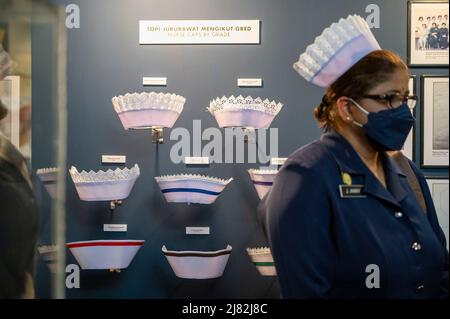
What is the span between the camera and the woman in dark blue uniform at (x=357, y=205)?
1.34 meters

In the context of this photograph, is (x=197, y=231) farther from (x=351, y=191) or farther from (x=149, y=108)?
(x=351, y=191)

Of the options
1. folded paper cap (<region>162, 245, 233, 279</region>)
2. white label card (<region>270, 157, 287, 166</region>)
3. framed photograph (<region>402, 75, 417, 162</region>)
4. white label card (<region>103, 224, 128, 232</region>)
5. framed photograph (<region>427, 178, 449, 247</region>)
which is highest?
framed photograph (<region>402, 75, 417, 162</region>)

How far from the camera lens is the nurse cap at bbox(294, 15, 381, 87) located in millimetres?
1437

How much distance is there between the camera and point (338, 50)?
1.46 m

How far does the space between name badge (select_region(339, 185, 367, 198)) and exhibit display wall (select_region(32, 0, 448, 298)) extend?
495 millimetres

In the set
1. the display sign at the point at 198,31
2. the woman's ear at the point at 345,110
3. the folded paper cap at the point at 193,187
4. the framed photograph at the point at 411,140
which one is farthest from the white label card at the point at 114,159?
the framed photograph at the point at 411,140

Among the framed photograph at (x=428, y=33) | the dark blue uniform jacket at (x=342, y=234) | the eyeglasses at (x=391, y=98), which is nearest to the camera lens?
the dark blue uniform jacket at (x=342, y=234)

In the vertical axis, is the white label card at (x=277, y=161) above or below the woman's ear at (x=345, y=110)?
below

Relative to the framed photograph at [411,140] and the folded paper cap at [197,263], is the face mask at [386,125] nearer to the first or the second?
the framed photograph at [411,140]

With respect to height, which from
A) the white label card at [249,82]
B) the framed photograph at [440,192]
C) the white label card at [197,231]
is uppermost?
the white label card at [249,82]

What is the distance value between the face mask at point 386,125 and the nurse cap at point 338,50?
103mm

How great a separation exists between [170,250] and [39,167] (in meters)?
0.62

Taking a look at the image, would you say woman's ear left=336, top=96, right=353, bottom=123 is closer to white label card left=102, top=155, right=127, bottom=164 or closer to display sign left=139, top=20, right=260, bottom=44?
display sign left=139, top=20, right=260, bottom=44

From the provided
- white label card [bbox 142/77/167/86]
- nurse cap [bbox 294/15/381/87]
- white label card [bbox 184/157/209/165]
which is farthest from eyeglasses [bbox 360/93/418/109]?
white label card [bbox 142/77/167/86]
